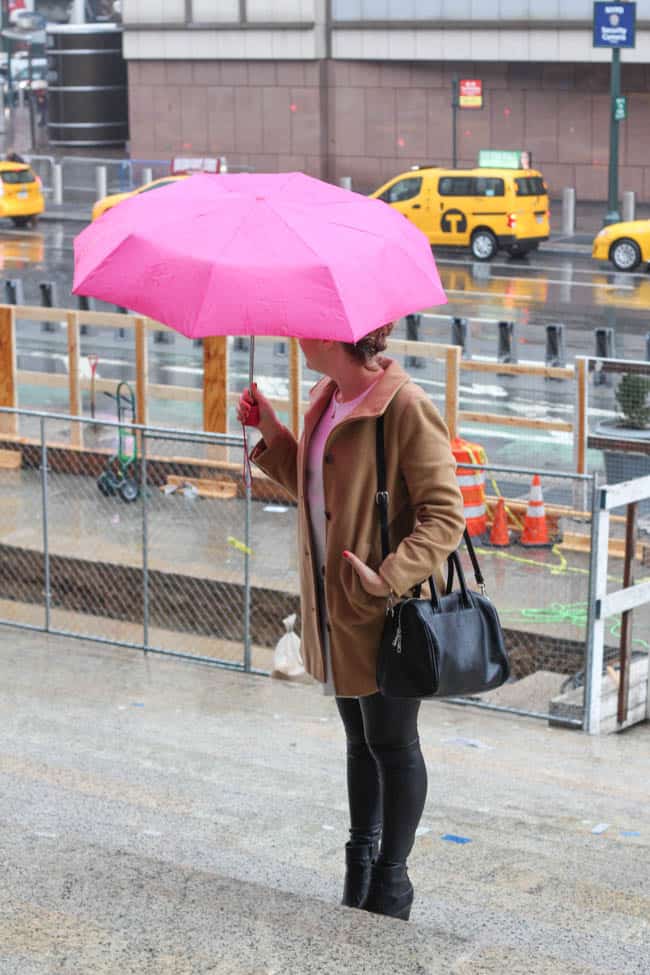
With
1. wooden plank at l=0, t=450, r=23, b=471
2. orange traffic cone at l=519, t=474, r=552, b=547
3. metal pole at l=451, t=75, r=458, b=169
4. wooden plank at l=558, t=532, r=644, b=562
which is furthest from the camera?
metal pole at l=451, t=75, r=458, b=169

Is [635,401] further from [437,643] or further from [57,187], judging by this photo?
[57,187]

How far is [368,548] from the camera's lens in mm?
4434

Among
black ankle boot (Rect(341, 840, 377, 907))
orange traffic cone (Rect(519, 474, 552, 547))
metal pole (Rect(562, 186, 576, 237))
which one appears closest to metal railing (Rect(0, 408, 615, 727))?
orange traffic cone (Rect(519, 474, 552, 547))

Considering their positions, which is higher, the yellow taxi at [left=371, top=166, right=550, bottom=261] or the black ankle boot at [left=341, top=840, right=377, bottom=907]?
the yellow taxi at [left=371, top=166, right=550, bottom=261]

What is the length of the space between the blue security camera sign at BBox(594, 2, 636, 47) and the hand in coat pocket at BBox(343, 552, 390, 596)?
2942 centimetres

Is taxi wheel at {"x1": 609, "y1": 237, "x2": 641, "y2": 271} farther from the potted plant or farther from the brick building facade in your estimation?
the potted plant

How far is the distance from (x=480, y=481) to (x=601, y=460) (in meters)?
2.52

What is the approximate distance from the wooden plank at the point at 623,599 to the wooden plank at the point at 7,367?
327 inches

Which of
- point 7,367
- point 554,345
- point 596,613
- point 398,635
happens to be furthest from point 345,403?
point 554,345

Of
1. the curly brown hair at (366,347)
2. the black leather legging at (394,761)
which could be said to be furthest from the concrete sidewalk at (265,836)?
the curly brown hair at (366,347)

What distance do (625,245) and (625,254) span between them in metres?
0.16

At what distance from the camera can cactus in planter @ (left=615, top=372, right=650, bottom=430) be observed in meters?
13.2

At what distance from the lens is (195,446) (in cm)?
1418

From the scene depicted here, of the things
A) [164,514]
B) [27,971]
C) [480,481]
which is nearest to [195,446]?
[164,514]
